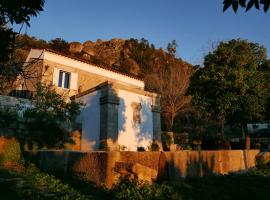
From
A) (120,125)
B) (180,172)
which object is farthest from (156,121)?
(180,172)

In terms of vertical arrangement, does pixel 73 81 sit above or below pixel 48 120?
above

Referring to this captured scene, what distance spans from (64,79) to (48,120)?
11.7m

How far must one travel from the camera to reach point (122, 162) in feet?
22.1

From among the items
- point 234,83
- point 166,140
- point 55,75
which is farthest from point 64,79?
point 234,83

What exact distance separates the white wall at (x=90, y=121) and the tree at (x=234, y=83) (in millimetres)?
6110

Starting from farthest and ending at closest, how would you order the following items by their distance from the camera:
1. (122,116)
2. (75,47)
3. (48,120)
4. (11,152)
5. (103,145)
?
(75,47), (122,116), (103,145), (48,120), (11,152)

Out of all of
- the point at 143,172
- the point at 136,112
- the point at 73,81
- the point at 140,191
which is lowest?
the point at 140,191

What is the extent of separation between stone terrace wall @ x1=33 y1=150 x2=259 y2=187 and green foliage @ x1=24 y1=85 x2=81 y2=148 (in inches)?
107

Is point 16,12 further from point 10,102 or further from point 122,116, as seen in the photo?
point 10,102

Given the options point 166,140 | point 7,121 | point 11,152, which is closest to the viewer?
point 11,152

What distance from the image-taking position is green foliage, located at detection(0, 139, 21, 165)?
1012 cm

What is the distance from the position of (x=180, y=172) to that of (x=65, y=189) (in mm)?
3430

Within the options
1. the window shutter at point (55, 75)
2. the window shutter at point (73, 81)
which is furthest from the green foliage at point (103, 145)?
the window shutter at point (73, 81)

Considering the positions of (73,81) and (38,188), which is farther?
(73,81)
